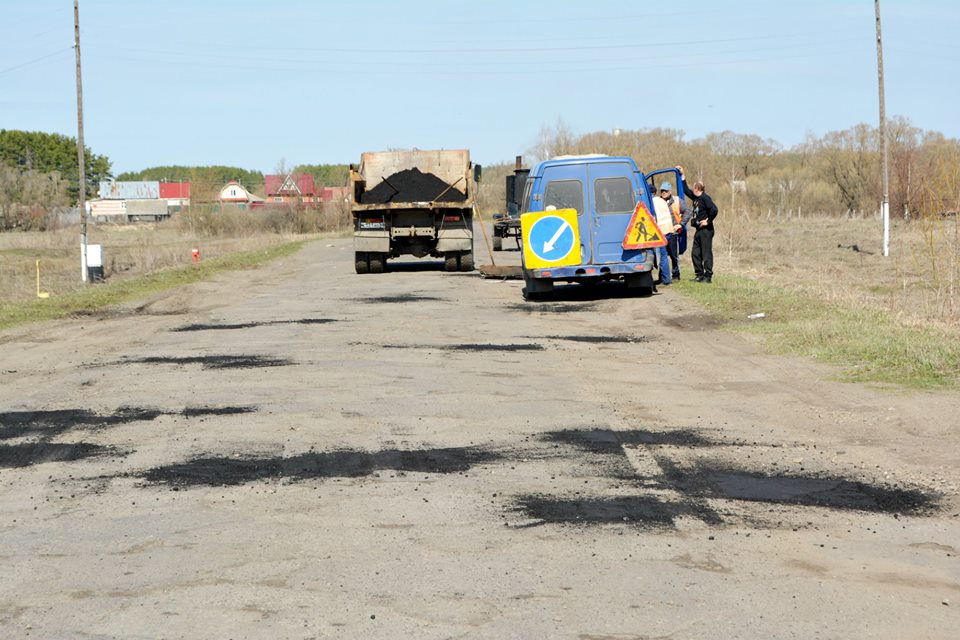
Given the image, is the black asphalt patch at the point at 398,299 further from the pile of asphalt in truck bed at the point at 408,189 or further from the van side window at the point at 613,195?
the pile of asphalt in truck bed at the point at 408,189

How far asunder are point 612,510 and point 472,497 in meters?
0.85

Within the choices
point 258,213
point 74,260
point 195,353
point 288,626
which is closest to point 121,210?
point 258,213

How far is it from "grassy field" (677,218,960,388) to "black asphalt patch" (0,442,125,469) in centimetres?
683

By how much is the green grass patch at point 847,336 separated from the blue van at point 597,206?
142cm

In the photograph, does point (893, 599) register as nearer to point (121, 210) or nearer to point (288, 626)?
point (288, 626)

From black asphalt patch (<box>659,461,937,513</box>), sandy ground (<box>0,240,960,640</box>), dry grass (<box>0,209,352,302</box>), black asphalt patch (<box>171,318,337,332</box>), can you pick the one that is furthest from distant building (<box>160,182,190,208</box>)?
black asphalt patch (<box>659,461,937,513</box>)

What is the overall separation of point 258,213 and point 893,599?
254 ft

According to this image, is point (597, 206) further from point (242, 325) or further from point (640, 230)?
point (242, 325)

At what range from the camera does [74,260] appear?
51.9 m

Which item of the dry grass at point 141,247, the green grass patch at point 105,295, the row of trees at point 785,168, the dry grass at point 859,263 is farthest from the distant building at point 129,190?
the green grass patch at point 105,295

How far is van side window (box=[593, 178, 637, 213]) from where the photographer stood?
64.4ft

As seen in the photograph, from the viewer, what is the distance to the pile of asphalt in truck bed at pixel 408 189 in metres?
28.8

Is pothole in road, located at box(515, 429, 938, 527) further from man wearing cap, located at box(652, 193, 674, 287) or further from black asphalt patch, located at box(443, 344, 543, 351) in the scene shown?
man wearing cap, located at box(652, 193, 674, 287)

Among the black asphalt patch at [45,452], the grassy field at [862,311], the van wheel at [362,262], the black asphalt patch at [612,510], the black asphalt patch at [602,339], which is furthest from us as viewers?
the van wheel at [362,262]
